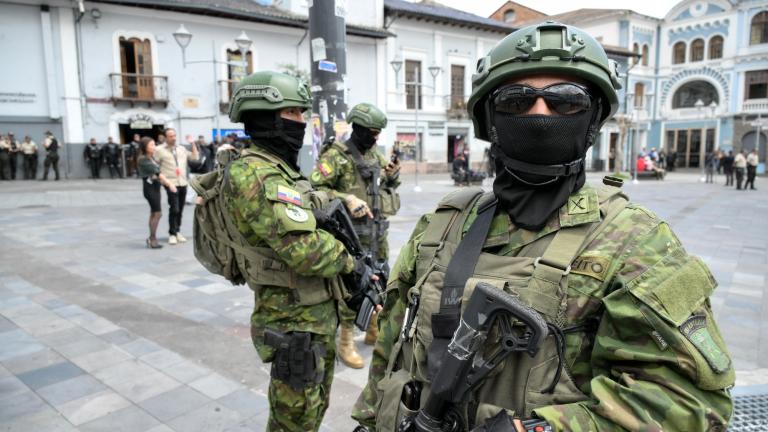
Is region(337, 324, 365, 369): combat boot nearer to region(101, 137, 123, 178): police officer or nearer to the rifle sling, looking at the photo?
the rifle sling

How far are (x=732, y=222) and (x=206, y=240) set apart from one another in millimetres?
11239

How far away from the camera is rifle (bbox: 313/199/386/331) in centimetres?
274

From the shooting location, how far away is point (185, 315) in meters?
4.88

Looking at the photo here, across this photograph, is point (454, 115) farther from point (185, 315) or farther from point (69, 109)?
point (185, 315)

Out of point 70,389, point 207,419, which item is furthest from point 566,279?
point 70,389

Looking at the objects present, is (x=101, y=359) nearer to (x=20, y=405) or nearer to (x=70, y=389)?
(x=70, y=389)

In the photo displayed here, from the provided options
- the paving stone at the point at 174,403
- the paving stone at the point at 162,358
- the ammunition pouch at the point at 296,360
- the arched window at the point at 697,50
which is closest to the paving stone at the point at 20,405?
the paving stone at the point at 174,403

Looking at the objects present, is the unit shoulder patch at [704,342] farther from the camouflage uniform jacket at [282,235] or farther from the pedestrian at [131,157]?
the pedestrian at [131,157]

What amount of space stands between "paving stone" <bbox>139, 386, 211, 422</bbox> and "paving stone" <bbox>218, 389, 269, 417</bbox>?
0.13 metres

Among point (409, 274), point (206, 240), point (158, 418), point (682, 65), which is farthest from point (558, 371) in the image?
point (682, 65)

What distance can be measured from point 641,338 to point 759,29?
41513 millimetres

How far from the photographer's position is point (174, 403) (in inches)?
126

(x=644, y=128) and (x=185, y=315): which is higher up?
(x=644, y=128)

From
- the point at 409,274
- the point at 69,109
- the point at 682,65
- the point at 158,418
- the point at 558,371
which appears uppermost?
the point at 682,65
